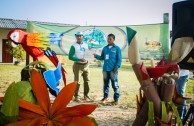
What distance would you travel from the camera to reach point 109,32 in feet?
17.1

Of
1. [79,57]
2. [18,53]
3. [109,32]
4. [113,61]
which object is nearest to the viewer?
[113,61]

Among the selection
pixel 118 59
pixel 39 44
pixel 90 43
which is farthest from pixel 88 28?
pixel 39 44

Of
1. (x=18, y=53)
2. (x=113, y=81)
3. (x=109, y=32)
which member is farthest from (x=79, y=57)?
(x=18, y=53)

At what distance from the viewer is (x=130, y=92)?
5270 mm

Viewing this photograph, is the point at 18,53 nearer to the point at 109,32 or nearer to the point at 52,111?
the point at 109,32

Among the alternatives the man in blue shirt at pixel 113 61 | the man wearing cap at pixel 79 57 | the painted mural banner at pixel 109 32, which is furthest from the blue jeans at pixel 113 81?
the painted mural banner at pixel 109 32

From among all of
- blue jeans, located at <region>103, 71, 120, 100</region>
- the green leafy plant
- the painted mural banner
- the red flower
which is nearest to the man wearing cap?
blue jeans, located at <region>103, 71, 120, 100</region>

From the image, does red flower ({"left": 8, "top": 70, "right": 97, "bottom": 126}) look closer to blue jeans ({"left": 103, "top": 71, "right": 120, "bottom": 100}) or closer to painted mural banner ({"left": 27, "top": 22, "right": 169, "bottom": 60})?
blue jeans ({"left": 103, "top": 71, "right": 120, "bottom": 100})

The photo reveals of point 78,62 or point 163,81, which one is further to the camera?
point 78,62

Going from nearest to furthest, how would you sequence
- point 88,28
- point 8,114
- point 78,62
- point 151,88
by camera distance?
1. point 8,114
2. point 151,88
3. point 78,62
4. point 88,28

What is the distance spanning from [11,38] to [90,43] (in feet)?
13.7

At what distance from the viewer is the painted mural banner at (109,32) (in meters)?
4.75

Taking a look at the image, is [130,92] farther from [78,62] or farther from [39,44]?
[39,44]

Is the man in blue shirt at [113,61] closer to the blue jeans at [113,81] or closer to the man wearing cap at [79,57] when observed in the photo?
the blue jeans at [113,81]
